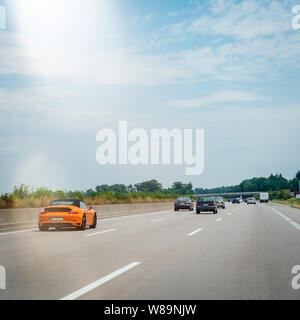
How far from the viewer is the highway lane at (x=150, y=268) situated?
6.57 metres

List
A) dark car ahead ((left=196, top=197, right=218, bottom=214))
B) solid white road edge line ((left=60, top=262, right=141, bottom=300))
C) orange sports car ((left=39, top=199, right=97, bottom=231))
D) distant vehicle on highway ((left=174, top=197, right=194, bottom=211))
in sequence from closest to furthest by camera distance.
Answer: solid white road edge line ((left=60, top=262, right=141, bottom=300)) < orange sports car ((left=39, top=199, right=97, bottom=231)) < dark car ahead ((left=196, top=197, right=218, bottom=214)) < distant vehicle on highway ((left=174, top=197, right=194, bottom=211))

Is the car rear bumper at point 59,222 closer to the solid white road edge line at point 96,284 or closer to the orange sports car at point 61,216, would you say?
the orange sports car at point 61,216

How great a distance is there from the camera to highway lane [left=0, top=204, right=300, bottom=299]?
6570 mm

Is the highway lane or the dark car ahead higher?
the dark car ahead

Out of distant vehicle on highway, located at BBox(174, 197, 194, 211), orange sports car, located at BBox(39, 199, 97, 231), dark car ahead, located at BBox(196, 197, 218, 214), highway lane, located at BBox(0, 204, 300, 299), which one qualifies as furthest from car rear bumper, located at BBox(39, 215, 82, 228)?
distant vehicle on highway, located at BBox(174, 197, 194, 211)

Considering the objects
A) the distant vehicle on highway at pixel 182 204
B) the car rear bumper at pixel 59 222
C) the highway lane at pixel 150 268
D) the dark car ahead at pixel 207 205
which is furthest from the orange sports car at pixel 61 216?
the distant vehicle on highway at pixel 182 204

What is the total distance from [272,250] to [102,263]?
454cm

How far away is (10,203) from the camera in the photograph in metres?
23.3

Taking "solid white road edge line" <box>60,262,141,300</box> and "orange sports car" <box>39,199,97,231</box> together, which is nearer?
"solid white road edge line" <box>60,262,141,300</box>

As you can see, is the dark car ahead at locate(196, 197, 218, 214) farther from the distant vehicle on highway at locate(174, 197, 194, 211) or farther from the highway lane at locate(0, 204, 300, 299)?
the highway lane at locate(0, 204, 300, 299)

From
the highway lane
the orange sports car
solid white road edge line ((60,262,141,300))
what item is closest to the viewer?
solid white road edge line ((60,262,141,300))

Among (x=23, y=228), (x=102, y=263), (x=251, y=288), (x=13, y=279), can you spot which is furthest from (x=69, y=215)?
(x=251, y=288)
